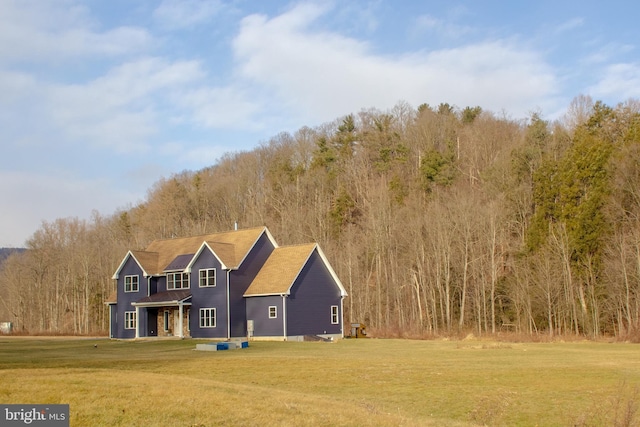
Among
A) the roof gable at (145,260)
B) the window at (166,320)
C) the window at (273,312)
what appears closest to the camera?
the window at (273,312)

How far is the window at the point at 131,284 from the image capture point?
56.8m

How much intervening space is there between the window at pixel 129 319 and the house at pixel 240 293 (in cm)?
9

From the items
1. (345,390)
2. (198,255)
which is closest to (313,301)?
(198,255)

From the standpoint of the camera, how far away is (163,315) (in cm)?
5534

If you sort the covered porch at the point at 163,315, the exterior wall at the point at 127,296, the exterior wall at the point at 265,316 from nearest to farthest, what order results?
the exterior wall at the point at 265,316, the covered porch at the point at 163,315, the exterior wall at the point at 127,296

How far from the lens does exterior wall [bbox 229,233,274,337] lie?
1967 inches

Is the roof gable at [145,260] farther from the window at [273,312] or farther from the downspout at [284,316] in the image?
the downspout at [284,316]

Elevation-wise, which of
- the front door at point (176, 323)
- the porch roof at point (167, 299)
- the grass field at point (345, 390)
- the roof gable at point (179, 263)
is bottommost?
the grass field at point (345, 390)

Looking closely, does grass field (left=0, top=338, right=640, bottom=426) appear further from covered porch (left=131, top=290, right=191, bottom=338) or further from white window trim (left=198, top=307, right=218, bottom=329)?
covered porch (left=131, top=290, right=191, bottom=338)

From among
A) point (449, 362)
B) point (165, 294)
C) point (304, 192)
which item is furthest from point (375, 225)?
point (449, 362)

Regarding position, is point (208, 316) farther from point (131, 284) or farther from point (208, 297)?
point (131, 284)

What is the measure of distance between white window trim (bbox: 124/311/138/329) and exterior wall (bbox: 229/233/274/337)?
36.7 feet

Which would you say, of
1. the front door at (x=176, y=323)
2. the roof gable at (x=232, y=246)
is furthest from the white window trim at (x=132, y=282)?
the roof gable at (x=232, y=246)

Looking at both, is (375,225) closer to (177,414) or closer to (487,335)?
(487,335)
